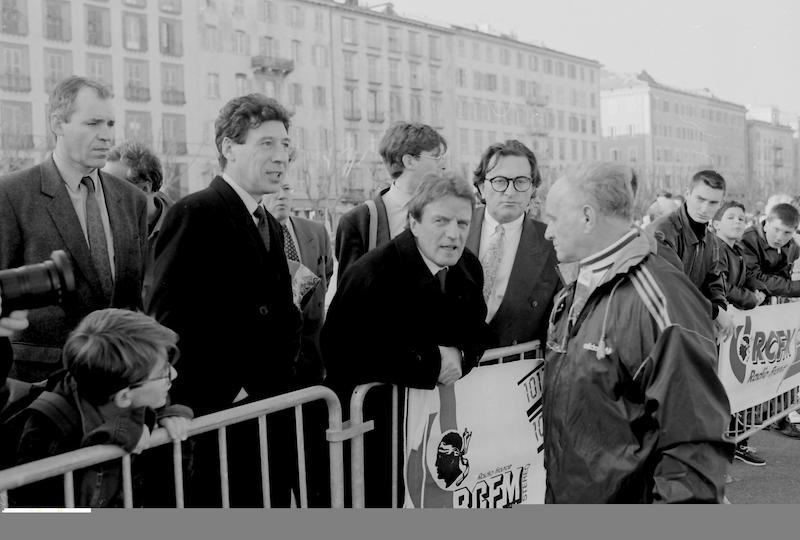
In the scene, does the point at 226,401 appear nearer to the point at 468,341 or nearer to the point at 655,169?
the point at 468,341

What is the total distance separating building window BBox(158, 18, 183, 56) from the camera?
47.2m

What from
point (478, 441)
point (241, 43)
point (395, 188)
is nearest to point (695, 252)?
point (395, 188)

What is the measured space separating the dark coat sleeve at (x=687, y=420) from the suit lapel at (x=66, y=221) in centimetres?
222

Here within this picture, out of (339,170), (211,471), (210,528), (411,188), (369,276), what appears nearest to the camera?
(210,528)

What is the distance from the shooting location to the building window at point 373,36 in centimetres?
5222

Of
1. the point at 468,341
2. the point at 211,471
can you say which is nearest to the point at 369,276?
the point at 468,341

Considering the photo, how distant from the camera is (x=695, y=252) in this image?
550 cm

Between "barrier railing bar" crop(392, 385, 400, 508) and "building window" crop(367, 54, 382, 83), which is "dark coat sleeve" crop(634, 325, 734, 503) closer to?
"barrier railing bar" crop(392, 385, 400, 508)

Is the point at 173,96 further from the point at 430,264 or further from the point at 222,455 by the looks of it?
the point at 222,455

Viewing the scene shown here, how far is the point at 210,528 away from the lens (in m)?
2.50

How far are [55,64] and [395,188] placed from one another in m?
44.9

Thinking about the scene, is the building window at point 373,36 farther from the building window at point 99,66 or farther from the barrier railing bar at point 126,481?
the barrier railing bar at point 126,481

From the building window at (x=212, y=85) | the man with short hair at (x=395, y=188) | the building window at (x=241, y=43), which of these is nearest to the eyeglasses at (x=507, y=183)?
the man with short hair at (x=395, y=188)

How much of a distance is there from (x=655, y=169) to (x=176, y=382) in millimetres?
66203
